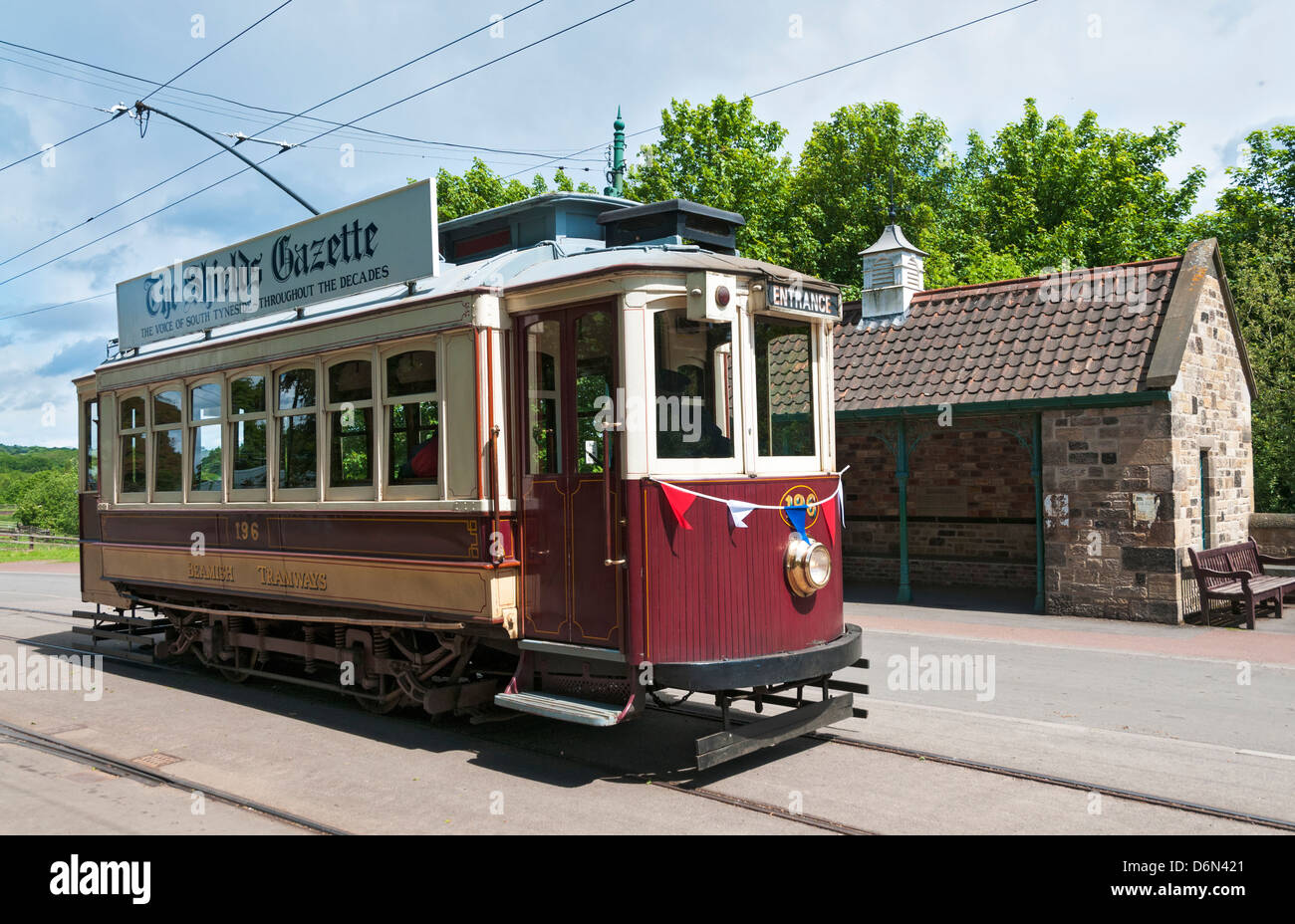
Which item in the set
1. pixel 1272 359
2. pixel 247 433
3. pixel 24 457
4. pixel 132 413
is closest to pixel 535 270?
pixel 247 433

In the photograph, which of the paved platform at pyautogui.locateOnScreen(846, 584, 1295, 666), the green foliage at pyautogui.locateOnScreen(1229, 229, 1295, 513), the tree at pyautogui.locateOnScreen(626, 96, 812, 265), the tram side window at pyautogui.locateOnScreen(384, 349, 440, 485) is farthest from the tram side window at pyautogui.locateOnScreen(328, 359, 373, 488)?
the tree at pyautogui.locateOnScreen(626, 96, 812, 265)

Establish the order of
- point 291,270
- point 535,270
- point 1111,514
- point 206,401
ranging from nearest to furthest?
point 535,270 < point 291,270 < point 206,401 < point 1111,514

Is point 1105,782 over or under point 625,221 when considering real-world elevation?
under

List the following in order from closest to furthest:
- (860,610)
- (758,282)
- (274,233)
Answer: (758,282)
(274,233)
(860,610)

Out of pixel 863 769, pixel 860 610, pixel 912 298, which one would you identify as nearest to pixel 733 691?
pixel 863 769

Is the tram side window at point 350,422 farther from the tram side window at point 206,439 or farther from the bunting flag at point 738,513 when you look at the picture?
the bunting flag at point 738,513

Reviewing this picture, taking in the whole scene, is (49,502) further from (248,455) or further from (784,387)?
(784,387)

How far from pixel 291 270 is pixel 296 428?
1471mm

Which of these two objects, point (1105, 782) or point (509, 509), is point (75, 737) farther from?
point (1105, 782)

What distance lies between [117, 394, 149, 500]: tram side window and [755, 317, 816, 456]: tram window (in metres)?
6.80

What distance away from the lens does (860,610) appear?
14758mm

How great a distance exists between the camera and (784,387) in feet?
22.4

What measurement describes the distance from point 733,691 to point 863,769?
951mm

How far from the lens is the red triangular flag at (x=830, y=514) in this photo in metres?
7.03
